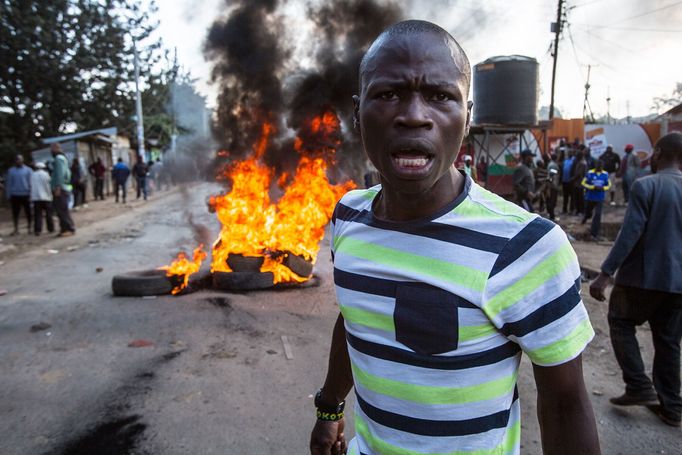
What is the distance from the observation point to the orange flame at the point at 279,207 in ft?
22.2

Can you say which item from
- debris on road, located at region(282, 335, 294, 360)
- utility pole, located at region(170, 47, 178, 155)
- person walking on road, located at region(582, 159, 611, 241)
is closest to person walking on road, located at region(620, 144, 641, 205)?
person walking on road, located at region(582, 159, 611, 241)

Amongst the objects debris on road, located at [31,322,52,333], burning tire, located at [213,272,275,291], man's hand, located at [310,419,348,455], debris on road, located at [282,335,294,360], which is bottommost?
debris on road, located at [282,335,294,360]

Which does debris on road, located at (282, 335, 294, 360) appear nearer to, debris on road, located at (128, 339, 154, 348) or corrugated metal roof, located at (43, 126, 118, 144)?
debris on road, located at (128, 339, 154, 348)

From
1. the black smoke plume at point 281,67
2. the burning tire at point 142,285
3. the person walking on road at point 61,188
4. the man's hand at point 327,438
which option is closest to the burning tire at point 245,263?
the burning tire at point 142,285

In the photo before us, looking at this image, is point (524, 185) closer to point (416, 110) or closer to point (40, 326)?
point (40, 326)

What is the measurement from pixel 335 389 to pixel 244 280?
4.72m

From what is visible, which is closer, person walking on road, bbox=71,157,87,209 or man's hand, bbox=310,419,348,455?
man's hand, bbox=310,419,348,455

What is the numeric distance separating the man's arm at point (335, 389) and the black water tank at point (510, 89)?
16176mm

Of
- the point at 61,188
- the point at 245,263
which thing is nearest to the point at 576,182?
the point at 245,263

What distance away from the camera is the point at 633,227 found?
3.38 metres

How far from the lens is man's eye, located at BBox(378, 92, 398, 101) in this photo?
123 centimetres

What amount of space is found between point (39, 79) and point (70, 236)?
952 cm

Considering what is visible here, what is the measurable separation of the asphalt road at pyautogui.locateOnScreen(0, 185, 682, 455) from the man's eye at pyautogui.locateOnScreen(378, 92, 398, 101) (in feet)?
8.37

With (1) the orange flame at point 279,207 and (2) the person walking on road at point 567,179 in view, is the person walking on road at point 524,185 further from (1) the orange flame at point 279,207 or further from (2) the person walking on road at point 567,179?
(2) the person walking on road at point 567,179
